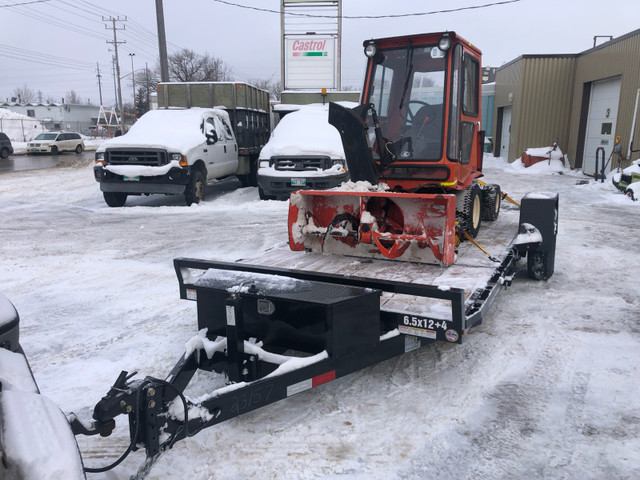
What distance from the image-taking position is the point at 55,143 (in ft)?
108

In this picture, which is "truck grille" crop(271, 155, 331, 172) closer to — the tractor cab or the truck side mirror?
the truck side mirror

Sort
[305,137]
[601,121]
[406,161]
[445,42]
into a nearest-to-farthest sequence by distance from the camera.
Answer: [445,42] → [406,161] → [305,137] → [601,121]

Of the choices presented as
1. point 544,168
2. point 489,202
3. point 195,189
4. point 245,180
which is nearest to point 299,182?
point 195,189

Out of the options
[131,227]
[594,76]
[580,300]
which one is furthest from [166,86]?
[594,76]

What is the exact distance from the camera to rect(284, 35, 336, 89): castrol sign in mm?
16938

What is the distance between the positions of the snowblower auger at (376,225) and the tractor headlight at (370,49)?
1.91m

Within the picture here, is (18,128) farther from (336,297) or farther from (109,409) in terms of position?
(109,409)

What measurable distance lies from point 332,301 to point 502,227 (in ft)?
14.7

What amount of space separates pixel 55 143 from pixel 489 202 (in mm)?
32580

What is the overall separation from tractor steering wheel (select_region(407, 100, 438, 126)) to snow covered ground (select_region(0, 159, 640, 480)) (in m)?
2.15

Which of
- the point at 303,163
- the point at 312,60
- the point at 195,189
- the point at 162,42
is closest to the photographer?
the point at 303,163

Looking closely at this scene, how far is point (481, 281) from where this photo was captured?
4191 millimetres

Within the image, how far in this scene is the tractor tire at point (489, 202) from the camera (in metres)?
7.26

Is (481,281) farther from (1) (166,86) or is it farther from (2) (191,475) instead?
(1) (166,86)
